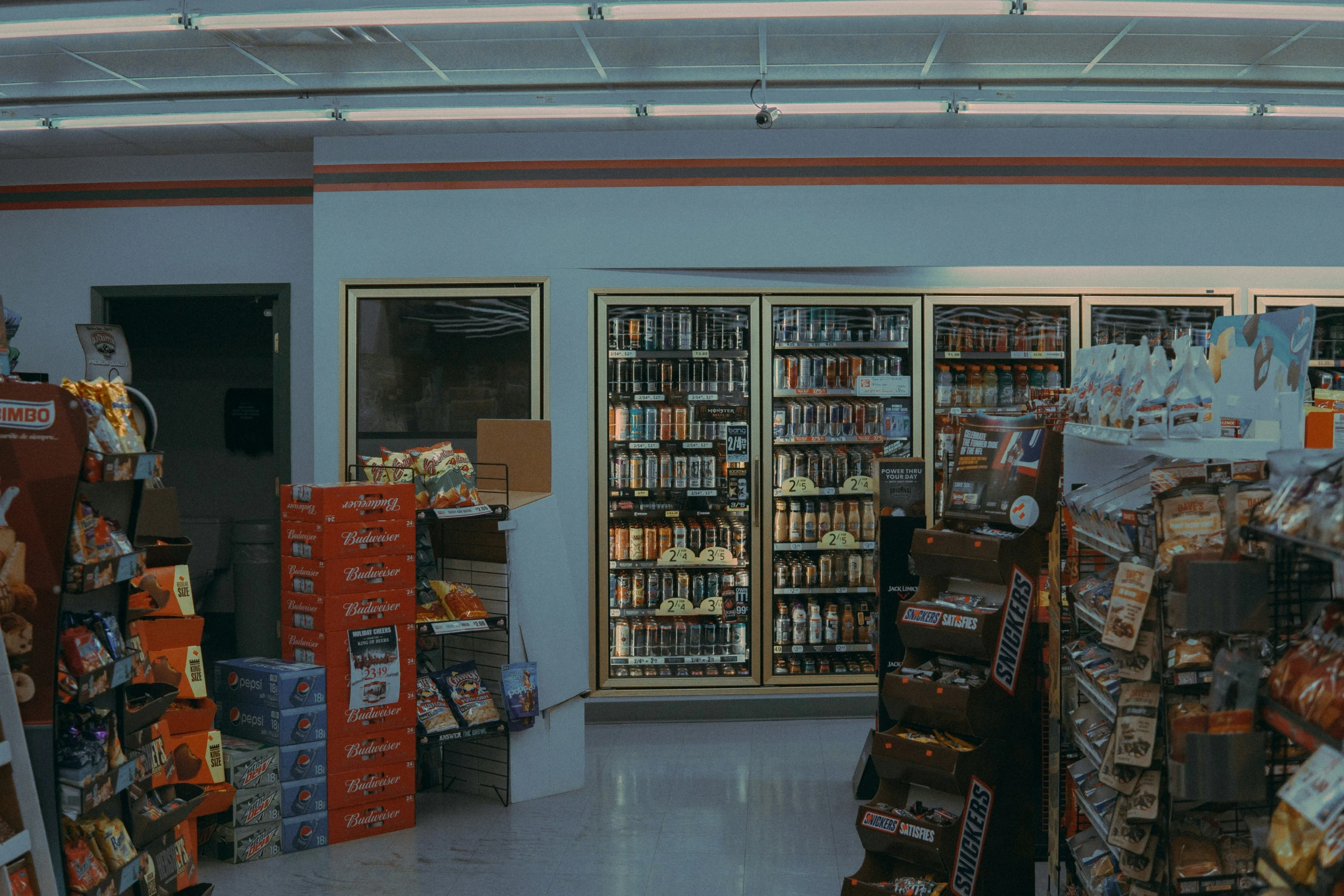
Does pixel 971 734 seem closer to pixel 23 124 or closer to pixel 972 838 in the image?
pixel 972 838

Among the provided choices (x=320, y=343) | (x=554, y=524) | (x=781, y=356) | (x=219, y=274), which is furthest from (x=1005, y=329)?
(x=219, y=274)

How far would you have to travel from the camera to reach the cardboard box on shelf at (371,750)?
410cm

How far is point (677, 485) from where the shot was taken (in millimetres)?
6031

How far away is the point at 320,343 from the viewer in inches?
238

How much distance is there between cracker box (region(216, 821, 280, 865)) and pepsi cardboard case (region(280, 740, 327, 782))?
187 mm

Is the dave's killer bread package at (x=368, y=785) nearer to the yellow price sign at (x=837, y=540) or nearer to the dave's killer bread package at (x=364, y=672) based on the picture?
the dave's killer bread package at (x=364, y=672)

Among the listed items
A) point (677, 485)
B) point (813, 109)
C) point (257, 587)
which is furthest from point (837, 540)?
point (257, 587)

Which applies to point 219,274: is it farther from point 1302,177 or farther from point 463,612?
point 1302,177

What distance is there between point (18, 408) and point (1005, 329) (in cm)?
520

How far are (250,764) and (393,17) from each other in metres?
2.90

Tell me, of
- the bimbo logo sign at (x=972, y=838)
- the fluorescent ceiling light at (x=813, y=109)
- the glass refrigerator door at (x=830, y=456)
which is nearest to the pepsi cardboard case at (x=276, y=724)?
the bimbo logo sign at (x=972, y=838)

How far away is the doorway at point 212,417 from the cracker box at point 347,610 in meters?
3.58

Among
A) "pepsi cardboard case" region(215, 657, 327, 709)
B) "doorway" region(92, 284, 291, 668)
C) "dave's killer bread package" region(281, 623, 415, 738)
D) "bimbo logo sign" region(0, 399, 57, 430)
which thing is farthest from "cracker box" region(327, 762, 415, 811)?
"doorway" region(92, 284, 291, 668)

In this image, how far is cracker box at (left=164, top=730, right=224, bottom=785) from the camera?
3.61 m
